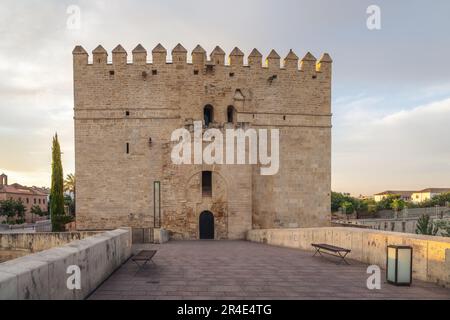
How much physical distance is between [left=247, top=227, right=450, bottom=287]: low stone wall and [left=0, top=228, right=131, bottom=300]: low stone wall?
6377 mm

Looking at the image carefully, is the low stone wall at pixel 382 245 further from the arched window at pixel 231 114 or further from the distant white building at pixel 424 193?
the distant white building at pixel 424 193

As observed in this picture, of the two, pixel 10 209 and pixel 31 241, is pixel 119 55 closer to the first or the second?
pixel 31 241

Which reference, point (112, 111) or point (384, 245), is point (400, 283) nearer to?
point (384, 245)

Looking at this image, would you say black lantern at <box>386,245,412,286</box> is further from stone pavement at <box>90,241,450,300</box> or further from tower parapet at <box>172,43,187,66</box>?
tower parapet at <box>172,43,187,66</box>

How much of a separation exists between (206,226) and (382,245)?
38.9ft

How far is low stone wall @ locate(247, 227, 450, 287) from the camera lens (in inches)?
222

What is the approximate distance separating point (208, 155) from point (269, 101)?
6.06 m

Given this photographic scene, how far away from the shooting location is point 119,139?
1869 cm

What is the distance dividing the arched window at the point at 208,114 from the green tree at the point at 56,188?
36.6 feet

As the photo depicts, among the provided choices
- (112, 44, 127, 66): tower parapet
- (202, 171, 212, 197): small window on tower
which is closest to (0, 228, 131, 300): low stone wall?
(202, 171, 212, 197): small window on tower

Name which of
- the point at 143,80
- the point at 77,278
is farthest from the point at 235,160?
the point at 77,278

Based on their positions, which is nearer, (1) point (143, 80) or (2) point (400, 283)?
(2) point (400, 283)

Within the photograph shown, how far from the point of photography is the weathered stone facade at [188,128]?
1738 cm

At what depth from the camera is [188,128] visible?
17.3m
